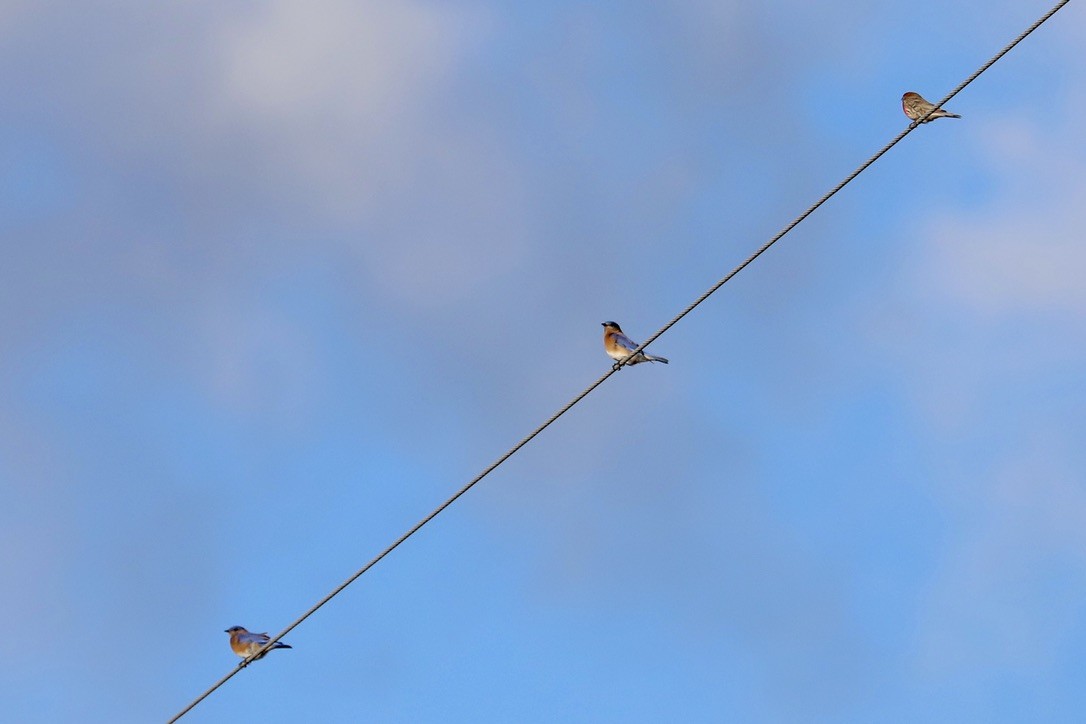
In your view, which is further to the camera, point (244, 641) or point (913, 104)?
point (913, 104)

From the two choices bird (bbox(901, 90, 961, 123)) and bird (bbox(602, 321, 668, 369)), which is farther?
bird (bbox(901, 90, 961, 123))

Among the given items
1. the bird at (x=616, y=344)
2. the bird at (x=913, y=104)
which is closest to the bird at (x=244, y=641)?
the bird at (x=616, y=344)

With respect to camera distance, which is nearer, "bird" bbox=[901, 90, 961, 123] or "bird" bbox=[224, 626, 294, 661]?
"bird" bbox=[224, 626, 294, 661]

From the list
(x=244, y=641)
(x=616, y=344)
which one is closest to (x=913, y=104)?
(x=616, y=344)

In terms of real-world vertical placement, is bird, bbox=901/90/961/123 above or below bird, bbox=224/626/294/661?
above

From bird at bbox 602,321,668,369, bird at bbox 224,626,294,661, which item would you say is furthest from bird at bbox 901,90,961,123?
bird at bbox 224,626,294,661

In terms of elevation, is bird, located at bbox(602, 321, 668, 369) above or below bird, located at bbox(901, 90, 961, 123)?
below

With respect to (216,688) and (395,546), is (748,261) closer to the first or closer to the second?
(395,546)

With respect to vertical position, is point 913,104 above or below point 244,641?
above

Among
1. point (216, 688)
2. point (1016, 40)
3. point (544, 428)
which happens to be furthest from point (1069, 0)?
point (216, 688)

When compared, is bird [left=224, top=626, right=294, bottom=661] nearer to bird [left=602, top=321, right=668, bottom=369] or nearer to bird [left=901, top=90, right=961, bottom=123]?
bird [left=602, top=321, right=668, bottom=369]

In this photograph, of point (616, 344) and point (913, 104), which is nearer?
point (616, 344)

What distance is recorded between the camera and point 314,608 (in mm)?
19516

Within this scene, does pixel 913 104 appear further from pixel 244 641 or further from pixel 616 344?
pixel 244 641
